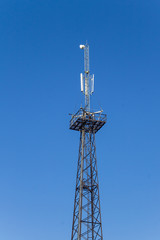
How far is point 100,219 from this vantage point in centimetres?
6378

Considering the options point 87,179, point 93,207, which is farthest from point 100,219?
point 87,179

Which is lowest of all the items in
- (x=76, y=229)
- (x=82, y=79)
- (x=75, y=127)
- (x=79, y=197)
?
(x=76, y=229)

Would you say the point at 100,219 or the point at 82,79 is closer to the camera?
the point at 100,219

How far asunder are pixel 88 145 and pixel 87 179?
556 centimetres

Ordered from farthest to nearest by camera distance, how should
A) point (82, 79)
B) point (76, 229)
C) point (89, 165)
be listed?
point (82, 79) → point (89, 165) → point (76, 229)

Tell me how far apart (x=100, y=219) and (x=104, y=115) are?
54.1 feet

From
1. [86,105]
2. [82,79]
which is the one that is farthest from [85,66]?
[86,105]

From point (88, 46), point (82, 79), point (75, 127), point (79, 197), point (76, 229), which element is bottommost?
point (76, 229)

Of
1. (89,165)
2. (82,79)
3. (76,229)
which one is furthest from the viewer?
(82,79)

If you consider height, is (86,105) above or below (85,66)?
below

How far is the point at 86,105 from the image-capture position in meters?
70.2

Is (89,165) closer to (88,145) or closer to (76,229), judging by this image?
(88,145)

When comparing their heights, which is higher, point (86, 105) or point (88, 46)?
point (88, 46)

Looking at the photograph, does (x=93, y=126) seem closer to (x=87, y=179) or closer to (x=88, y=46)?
(x=87, y=179)
